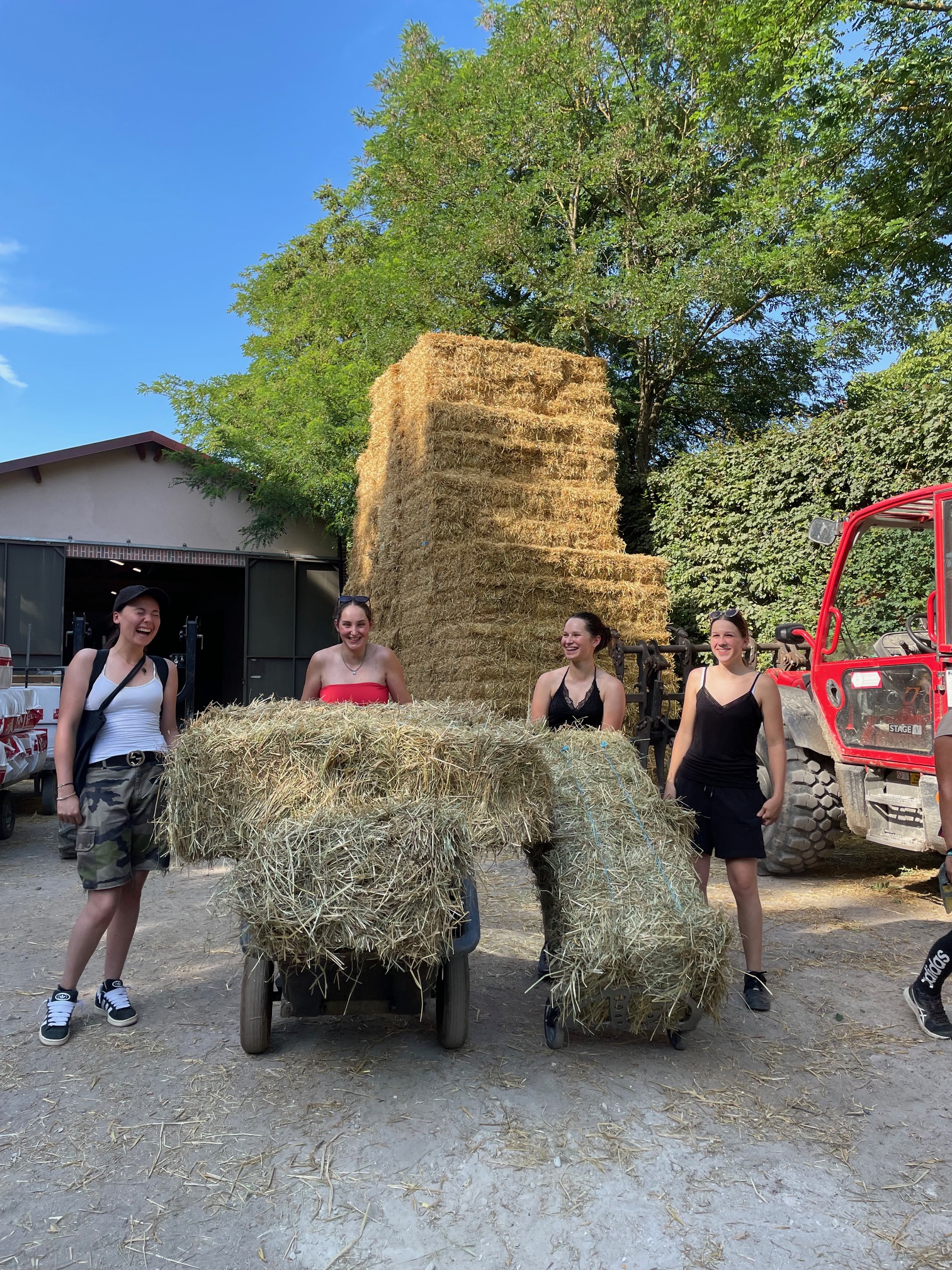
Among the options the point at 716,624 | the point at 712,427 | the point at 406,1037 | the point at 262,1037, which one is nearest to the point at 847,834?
the point at 716,624

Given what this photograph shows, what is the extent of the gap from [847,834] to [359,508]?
7.82m

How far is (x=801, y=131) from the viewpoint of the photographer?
1097cm

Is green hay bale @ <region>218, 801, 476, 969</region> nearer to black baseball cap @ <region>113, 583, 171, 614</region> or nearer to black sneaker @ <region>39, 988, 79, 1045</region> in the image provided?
black sneaker @ <region>39, 988, 79, 1045</region>

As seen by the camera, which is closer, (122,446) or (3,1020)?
(3,1020)

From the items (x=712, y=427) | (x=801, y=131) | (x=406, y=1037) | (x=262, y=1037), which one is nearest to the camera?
(x=262, y=1037)

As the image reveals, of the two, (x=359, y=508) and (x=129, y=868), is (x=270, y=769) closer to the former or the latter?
(x=129, y=868)

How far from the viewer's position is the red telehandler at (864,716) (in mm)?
5211

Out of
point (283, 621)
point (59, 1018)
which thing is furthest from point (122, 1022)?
point (283, 621)

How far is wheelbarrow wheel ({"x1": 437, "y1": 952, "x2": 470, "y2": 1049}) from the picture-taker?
3199 mm

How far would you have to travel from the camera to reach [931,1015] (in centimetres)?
362

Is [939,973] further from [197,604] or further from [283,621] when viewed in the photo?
[197,604]

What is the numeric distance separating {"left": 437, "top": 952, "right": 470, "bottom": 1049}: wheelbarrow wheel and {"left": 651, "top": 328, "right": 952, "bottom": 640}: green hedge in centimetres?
688

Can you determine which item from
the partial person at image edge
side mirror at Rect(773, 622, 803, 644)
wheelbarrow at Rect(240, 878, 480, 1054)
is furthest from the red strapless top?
side mirror at Rect(773, 622, 803, 644)

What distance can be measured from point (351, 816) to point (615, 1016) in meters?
1.56
